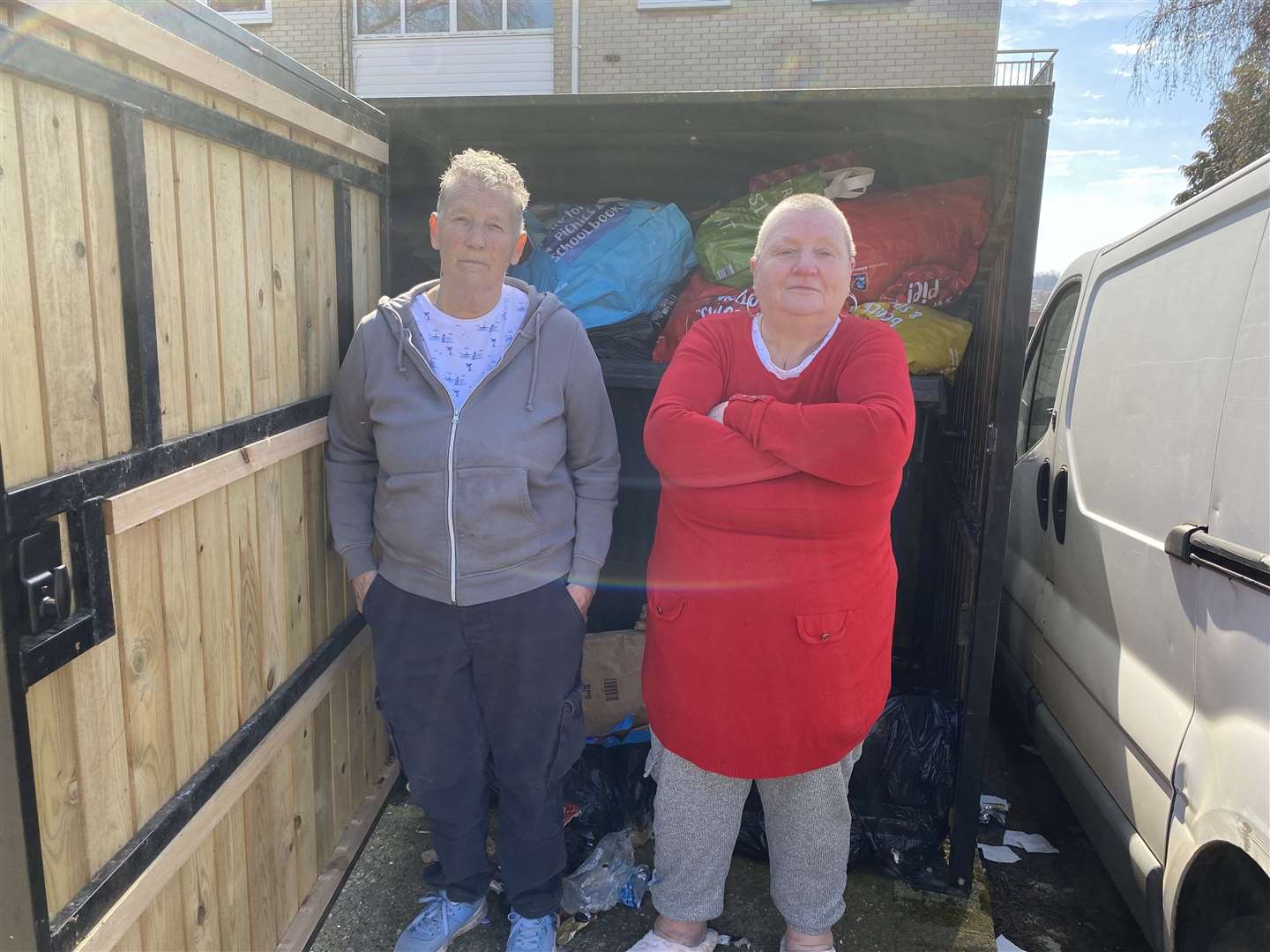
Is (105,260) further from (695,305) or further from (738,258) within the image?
(738,258)

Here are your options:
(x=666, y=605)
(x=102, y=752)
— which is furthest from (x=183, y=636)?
(x=666, y=605)

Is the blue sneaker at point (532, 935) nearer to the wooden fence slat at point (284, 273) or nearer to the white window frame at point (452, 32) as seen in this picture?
the wooden fence slat at point (284, 273)

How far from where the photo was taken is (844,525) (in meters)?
2.00

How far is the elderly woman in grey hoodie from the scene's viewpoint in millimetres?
2162

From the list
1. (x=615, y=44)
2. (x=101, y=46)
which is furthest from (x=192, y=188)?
(x=615, y=44)

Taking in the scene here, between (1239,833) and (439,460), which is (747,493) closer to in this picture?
(439,460)

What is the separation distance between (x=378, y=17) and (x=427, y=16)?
2.36 ft

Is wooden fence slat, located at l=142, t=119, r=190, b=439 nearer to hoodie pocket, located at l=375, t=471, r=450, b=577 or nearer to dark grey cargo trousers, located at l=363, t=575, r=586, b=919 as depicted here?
hoodie pocket, located at l=375, t=471, r=450, b=577

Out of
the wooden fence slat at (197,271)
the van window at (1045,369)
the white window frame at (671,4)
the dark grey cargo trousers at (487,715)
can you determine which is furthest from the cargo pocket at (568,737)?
the white window frame at (671,4)

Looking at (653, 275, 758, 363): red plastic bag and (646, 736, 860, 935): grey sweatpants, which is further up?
(653, 275, 758, 363): red plastic bag

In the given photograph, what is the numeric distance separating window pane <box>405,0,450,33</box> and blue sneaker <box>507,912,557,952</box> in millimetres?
12644

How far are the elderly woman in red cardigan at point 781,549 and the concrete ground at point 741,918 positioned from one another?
1.24ft

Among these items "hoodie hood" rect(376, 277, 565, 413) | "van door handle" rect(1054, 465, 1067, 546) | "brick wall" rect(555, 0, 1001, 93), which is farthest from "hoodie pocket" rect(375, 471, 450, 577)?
"brick wall" rect(555, 0, 1001, 93)

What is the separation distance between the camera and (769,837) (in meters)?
2.33
